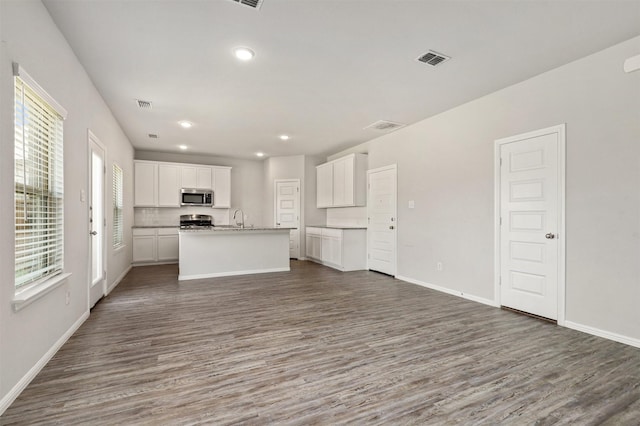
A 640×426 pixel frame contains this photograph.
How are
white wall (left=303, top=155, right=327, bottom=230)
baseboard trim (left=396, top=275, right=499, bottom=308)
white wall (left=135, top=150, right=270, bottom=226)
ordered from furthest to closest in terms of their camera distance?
1. white wall (left=135, top=150, right=270, bottom=226)
2. white wall (left=303, top=155, right=327, bottom=230)
3. baseboard trim (left=396, top=275, right=499, bottom=308)

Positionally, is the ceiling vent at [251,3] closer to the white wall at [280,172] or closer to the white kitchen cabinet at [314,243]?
the white kitchen cabinet at [314,243]

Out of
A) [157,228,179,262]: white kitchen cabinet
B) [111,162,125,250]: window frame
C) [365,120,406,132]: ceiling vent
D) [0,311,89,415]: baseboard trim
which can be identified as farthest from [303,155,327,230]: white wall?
[0,311,89,415]: baseboard trim

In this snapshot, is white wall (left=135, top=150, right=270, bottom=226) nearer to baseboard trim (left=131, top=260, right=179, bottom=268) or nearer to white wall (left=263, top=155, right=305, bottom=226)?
white wall (left=263, top=155, right=305, bottom=226)

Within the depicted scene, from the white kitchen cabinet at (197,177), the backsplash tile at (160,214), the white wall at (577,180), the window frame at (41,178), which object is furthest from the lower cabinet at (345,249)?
→ the window frame at (41,178)

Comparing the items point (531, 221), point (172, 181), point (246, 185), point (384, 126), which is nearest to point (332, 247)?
point (384, 126)

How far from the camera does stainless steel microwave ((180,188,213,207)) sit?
308 inches

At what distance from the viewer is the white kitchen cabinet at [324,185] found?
25.1 feet

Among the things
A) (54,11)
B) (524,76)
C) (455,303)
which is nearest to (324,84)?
(524,76)

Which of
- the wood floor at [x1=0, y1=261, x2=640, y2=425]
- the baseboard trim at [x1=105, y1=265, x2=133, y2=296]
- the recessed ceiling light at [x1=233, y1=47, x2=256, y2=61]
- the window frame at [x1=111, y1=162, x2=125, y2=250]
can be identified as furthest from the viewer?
the window frame at [x1=111, y1=162, x2=125, y2=250]

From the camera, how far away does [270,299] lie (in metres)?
4.29

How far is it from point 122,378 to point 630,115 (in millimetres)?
4752

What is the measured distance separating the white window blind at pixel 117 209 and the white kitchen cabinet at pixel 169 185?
70.0 inches

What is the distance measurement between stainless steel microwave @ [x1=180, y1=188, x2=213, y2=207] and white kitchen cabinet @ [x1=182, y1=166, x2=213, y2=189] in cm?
11

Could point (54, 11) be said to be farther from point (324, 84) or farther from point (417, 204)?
point (417, 204)
